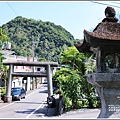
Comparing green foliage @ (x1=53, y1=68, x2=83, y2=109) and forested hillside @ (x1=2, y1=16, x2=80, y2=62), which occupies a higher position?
forested hillside @ (x1=2, y1=16, x2=80, y2=62)

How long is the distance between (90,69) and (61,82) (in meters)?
2.83

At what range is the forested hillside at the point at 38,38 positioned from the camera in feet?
252

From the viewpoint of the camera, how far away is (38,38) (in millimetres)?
80188

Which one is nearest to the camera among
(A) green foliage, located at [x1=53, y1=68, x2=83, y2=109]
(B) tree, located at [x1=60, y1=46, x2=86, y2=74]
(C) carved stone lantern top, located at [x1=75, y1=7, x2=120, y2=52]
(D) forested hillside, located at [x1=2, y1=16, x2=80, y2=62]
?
(C) carved stone lantern top, located at [x1=75, y1=7, x2=120, y2=52]

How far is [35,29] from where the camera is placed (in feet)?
272

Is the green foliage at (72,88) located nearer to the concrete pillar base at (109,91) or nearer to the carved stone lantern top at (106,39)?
the carved stone lantern top at (106,39)

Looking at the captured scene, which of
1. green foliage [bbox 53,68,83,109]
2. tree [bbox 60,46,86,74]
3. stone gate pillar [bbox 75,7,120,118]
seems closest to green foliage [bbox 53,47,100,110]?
green foliage [bbox 53,68,83,109]

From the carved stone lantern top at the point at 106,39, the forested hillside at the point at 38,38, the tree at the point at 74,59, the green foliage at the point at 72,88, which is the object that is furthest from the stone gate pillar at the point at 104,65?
the forested hillside at the point at 38,38

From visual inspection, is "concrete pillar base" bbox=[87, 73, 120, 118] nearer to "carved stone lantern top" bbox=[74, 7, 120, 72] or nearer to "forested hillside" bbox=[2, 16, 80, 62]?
"carved stone lantern top" bbox=[74, 7, 120, 72]

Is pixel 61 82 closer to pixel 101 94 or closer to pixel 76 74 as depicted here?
pixel 76 74

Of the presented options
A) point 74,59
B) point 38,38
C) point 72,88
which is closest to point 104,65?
point 72,88

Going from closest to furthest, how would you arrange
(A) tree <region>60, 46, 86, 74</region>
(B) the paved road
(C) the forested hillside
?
(B) the paved road → (A) tree <region>60, 46, 86, 74</region> → (C) the forested hillside

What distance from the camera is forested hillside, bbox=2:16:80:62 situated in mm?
76812

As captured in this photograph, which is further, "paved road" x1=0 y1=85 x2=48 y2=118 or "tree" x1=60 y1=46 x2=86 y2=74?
"tree" x1=60 y1=46 x2=86 y2=74
